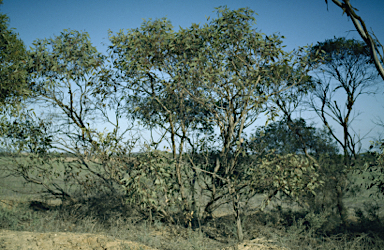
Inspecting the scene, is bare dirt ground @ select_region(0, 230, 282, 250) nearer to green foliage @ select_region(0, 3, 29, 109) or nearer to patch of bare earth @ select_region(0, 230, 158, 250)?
patch of bare earth @ select_region(0, 230, 158, 250)

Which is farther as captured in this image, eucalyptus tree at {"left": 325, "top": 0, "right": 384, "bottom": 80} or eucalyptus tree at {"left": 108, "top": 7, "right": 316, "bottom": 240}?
eucalyptus tree at {"left": 108, "top": 7, "right": 316, "bottom": 240}

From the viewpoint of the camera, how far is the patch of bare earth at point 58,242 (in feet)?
14.7

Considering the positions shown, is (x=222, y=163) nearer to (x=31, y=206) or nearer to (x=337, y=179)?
(x=337, y=179)

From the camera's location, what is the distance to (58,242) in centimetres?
469

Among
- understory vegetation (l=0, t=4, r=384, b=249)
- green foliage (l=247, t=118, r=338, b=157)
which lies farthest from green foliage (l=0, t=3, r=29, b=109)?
green foliage (l=247, t=118, r=338, b=157)

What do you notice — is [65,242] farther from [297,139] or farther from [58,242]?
[297,139]

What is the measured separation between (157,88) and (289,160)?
377cm

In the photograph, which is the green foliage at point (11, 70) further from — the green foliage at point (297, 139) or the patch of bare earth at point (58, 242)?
the green foliage at point (297, 139)

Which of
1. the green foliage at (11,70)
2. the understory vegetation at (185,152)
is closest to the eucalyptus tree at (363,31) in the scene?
the understory vegetation at (185,152)

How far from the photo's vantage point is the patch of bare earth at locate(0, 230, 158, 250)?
447cm

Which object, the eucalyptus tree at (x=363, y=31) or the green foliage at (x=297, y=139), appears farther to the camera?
the green foliage at (x=297, y=139)

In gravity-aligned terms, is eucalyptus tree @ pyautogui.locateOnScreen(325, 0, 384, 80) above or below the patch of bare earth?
above

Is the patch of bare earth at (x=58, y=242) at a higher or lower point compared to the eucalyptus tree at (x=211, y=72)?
lower

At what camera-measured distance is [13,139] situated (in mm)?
7902
